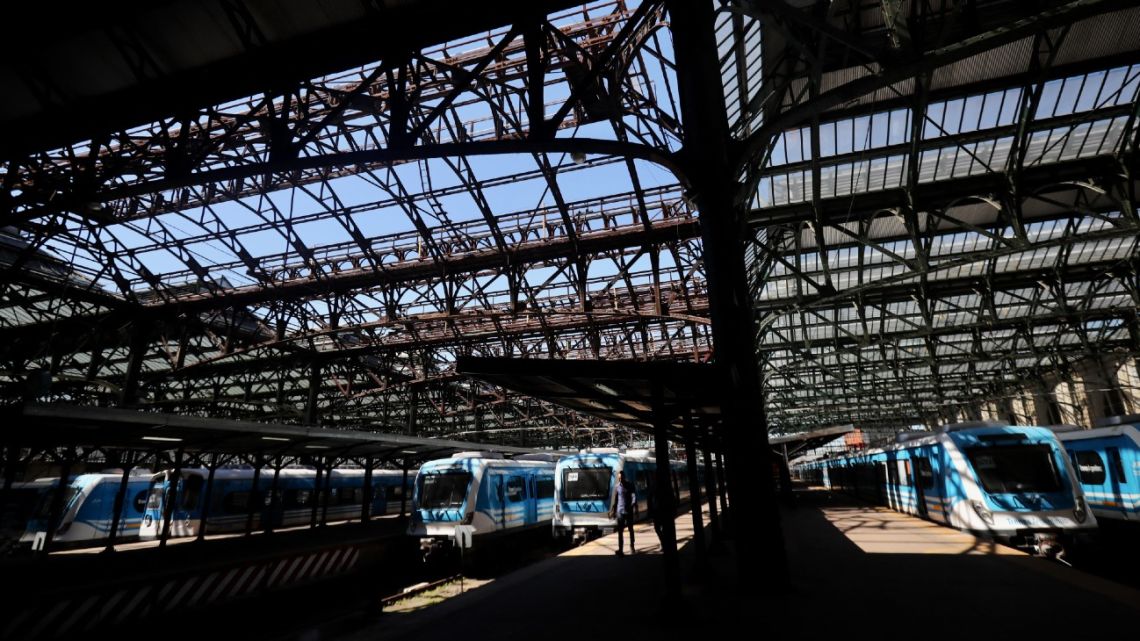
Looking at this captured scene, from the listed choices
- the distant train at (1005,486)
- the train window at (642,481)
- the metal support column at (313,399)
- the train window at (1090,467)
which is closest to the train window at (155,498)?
the metal support column at (313,399)

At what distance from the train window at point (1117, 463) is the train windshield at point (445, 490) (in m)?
16.5

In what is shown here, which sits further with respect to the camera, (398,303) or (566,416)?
(566,416)

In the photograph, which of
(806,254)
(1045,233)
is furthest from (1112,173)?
(806,254)

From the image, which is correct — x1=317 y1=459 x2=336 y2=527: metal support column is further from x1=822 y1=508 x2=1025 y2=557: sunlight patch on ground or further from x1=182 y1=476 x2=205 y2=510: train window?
x1=822 y1=508 x2=1025 y2=557: sunlight patch on ground

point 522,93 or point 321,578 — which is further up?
point 522,93

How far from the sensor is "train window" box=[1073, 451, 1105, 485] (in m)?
13.6

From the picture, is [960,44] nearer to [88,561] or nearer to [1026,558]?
[1026,558]

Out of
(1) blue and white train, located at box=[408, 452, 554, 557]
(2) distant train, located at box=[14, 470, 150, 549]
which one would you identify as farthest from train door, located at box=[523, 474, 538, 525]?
(2) distant train, located at box=[14, 470, 150, 549]

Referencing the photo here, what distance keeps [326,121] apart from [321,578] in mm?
10968

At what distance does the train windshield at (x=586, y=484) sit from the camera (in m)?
17.5

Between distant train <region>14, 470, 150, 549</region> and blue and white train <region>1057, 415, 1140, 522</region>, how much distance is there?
29.4 metres

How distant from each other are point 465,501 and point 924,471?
12.7 metres

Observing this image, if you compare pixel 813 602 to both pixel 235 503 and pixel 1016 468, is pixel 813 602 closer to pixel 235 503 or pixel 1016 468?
pixel 1016 468

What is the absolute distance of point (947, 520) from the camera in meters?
12.7
